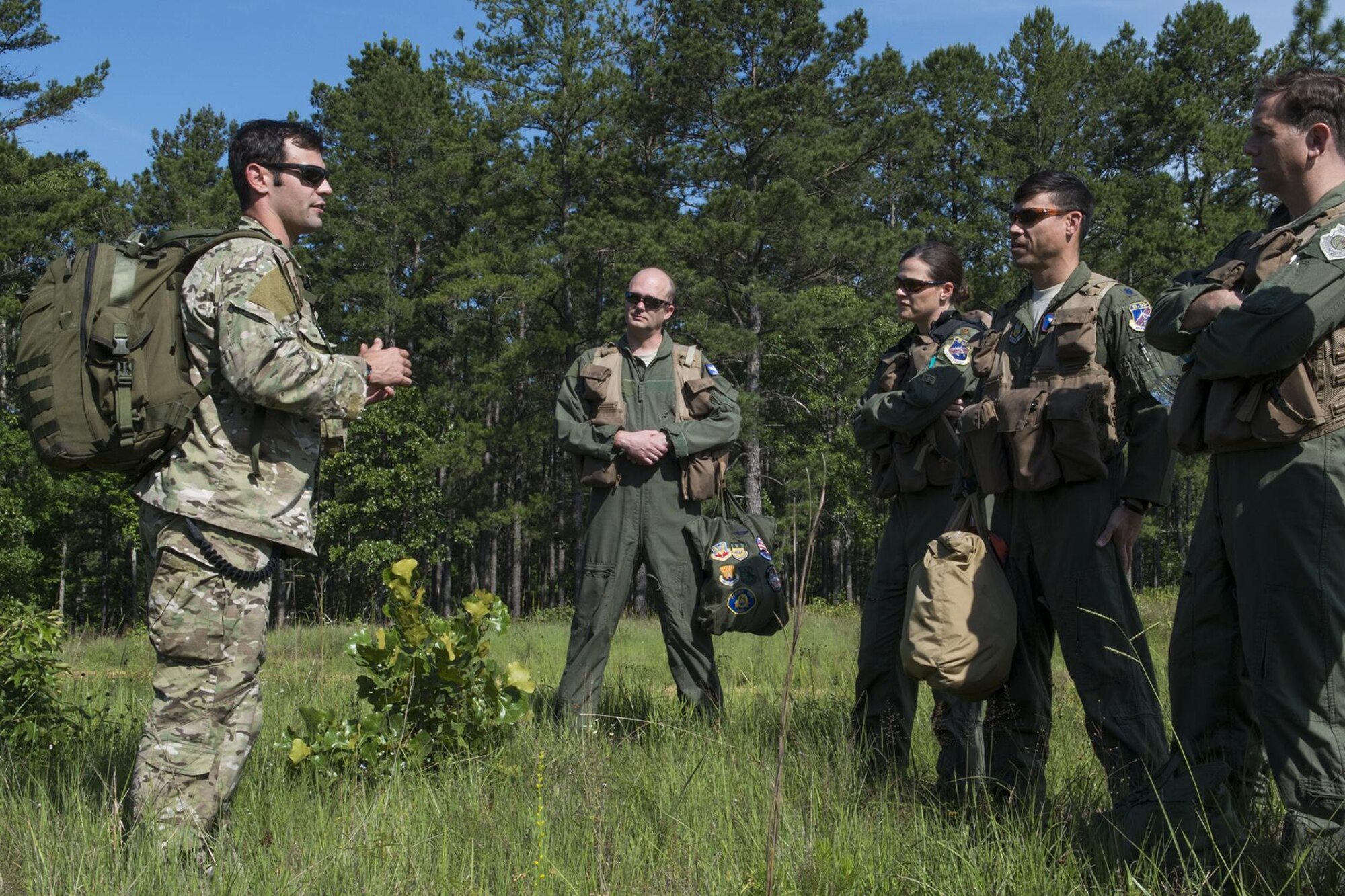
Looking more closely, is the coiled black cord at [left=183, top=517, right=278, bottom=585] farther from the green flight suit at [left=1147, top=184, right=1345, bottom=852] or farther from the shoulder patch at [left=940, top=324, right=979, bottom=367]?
the green flight suit at [left=1147, top=184, right=1345, bottom=852]

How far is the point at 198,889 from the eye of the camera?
8.06 ft

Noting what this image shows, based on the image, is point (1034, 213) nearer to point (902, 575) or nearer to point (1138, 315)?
point (1138, 315)

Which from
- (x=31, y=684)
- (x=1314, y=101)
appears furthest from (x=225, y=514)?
(x=1314, y=101)

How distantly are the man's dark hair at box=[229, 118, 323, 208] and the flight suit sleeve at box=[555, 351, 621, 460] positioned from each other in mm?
1778

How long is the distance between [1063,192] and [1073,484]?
39.7 inches

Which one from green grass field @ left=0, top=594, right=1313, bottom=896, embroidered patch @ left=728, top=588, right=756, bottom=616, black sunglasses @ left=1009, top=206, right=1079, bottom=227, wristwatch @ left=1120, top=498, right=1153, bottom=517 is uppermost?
black sunglasses @ left=1009, top=206, right=1079, bottom=227

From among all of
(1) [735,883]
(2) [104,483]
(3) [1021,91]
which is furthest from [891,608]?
(2) [104,483]

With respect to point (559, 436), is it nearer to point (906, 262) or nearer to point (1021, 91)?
point (906, 262)

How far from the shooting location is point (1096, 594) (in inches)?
128

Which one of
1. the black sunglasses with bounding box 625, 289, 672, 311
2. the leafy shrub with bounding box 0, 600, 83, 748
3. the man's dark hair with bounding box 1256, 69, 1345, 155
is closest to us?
the man's dark hair with bounding box 1256, 69, 1345, 155

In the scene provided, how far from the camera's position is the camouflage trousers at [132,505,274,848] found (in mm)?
2844

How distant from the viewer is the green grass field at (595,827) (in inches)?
100

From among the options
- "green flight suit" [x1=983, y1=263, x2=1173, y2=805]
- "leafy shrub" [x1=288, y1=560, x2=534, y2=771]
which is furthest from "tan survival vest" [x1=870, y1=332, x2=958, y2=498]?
"leafy shrub" [x1=288, y1=560, x2=534, y2=771]

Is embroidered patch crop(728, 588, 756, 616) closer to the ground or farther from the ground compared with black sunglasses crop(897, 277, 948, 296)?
closer to the ground
